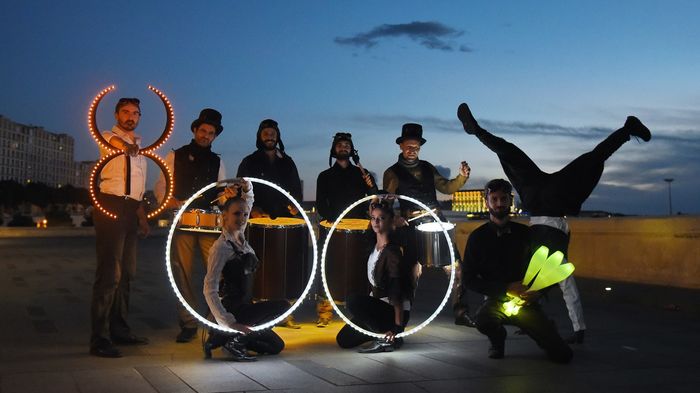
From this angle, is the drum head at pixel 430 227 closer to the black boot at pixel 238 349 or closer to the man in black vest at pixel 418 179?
the man in black vest at pixel 418 179

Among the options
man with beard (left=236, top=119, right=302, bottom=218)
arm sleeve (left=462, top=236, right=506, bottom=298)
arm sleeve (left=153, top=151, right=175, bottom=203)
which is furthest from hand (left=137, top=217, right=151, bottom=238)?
arm sleeve (left=462, top=236, right=506, bottom=298)

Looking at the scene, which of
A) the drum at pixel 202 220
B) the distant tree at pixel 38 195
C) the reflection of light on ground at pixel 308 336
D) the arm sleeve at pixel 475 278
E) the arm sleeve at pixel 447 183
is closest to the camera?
the arm sleeve at pixel 475 278

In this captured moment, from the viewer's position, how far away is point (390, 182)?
31.0ft

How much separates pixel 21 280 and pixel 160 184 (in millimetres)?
8990

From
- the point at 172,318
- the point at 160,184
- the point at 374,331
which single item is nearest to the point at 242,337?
the point at 374,331

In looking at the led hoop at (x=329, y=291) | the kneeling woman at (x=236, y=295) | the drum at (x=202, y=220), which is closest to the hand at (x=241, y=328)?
the kneeling woman at (x=236, y=295)

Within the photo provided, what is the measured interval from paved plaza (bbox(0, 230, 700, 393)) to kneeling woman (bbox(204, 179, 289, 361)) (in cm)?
18

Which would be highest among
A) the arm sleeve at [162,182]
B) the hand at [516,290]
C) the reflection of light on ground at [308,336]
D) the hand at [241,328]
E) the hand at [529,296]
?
the arm sleeve at [162,182]

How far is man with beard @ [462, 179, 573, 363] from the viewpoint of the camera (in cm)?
726

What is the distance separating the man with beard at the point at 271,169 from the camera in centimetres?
880

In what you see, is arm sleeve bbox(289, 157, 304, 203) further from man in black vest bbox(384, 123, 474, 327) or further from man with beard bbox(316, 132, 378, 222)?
man in black vest bbox(384, 123, 474, 327)

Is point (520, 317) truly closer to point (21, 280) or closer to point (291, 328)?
point (291, 328)

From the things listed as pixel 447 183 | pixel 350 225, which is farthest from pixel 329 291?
pixel 447 183

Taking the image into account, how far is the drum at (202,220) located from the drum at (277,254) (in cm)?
60
